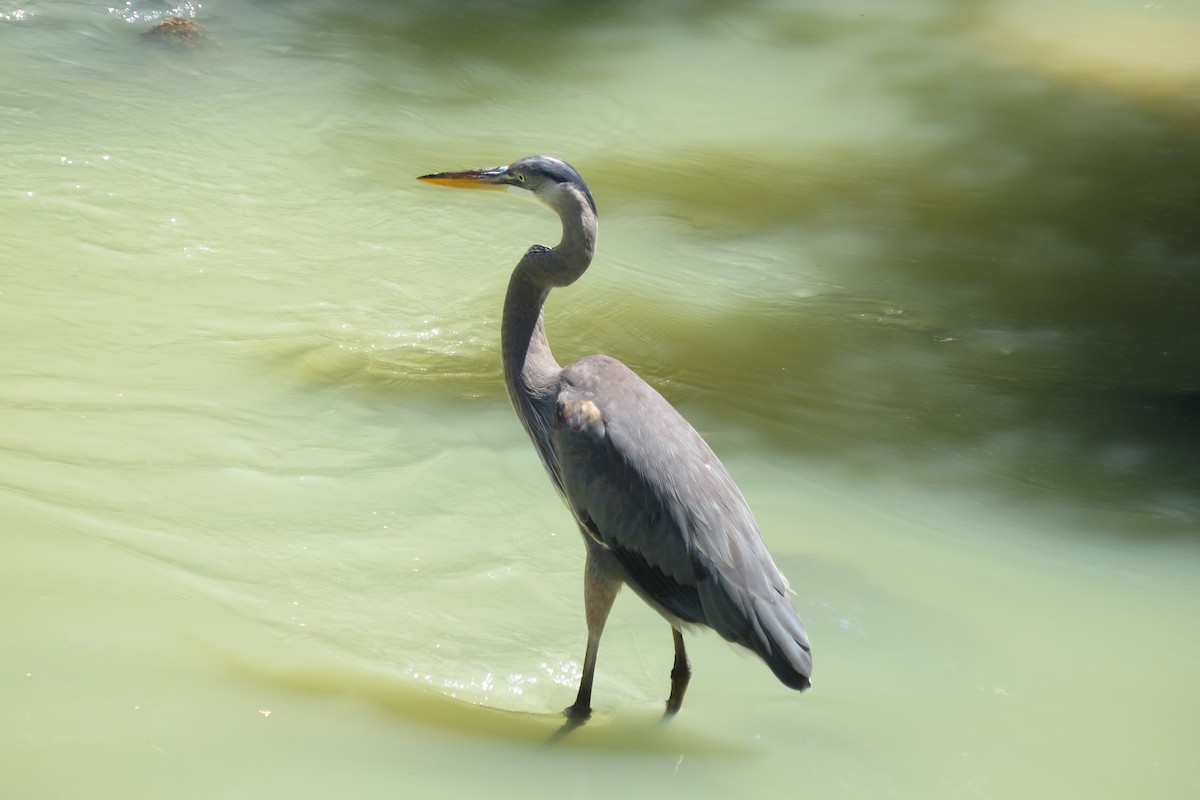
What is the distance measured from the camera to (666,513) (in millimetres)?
3457

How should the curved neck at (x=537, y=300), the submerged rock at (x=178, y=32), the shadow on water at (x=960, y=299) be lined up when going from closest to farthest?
the curved neck at (x=537, y=300)
the shadow on water at (x=960, y=299)
the submerged rock at (x=178, y=32)

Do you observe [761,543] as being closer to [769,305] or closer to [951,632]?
[951,632]

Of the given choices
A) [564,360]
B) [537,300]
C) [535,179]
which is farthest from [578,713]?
[564,360]

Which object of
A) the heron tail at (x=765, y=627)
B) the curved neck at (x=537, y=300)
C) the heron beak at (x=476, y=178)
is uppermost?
the heron beak at (x=476, y=178)

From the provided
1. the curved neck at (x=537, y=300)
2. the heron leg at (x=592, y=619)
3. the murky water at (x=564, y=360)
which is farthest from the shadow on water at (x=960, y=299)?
the heron leg at (x=592, y=619)

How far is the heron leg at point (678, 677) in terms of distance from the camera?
142 inches

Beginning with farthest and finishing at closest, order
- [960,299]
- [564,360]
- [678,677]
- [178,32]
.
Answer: [178,32], [960,299], [564,360], [678,677]

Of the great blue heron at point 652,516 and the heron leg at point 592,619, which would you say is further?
Answer: the heron leg at point 592,619

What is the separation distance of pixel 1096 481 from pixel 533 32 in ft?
22.9

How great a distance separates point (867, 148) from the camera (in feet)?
29.0

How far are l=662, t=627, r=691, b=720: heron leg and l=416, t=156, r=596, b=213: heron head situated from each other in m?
1.41

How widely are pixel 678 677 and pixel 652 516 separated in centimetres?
54

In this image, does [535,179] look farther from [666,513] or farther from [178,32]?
[178,32]

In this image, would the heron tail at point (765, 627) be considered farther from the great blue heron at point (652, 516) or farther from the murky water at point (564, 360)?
the murky water at point (564, 360)
